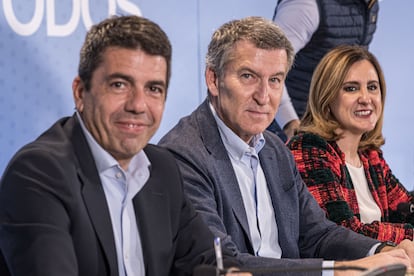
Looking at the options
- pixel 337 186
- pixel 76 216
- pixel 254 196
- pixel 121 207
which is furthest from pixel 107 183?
pixel 337 186

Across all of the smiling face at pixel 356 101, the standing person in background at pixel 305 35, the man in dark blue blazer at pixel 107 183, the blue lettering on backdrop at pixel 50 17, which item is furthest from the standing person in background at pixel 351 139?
the man in dark blue blazer at pixel 107 183

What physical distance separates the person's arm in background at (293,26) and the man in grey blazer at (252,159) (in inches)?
64.8

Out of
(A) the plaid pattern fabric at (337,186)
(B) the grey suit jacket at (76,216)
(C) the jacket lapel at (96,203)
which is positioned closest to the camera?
(B) the grey suit jacket at (76,216)

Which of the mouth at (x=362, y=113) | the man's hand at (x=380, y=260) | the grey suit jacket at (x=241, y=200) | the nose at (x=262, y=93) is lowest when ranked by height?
the man's hand at (x=380, y=260)

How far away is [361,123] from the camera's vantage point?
3656 millimetres

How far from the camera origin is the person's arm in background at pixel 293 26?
4.58m

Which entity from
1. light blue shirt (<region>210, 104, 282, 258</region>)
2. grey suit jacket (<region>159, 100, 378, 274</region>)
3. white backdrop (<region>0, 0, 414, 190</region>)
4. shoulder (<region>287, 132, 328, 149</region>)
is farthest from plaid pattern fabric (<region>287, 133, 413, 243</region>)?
white backdrop (<region>0, 0, 414, 190</region>)

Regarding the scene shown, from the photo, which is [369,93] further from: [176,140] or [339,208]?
[176,140]

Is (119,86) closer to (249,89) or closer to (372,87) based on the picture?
(249,89)

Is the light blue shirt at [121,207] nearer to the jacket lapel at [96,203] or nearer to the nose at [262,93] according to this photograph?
the jacket lapel at [96,203]

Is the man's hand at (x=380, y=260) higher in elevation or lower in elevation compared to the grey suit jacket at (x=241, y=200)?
lower

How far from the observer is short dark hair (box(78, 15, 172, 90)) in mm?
2146

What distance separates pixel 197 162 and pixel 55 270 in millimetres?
Answer: 894

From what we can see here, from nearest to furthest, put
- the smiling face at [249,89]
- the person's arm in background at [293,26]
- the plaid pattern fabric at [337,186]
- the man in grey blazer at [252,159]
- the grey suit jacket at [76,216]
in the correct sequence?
the grey suit jacket at [76,216] < the man in grey blazer at [252,159] < the smiling face at [249,89] < the plaid pattern fabric at [337,186] < the person's arm in background at [293,26]
